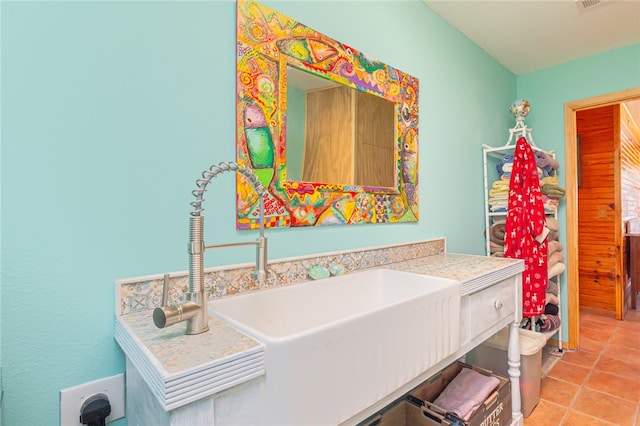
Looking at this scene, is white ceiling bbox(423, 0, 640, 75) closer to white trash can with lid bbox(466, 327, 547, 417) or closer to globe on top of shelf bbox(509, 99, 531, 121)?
globe on top of shelf bbox(509, 99, 531, 121)

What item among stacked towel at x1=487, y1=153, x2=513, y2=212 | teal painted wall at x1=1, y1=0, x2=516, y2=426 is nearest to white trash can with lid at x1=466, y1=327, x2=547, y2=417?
stacked towel at x1=487, y1=153, x2=513, y2=212

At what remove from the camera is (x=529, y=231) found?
2217mm

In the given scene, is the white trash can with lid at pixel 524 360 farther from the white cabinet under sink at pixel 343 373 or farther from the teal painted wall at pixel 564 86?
the teal painted wall at pixel 564 86

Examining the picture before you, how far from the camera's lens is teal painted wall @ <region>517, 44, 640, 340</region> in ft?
8.36

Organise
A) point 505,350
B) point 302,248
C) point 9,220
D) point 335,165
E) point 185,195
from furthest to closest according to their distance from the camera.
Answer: point 505,350 → point 335,165 → point 302,248 → point 185,195 → point 9,220

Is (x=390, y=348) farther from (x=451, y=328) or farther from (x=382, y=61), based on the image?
(x=382, y=61)

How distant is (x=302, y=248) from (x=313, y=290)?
170 millimetres

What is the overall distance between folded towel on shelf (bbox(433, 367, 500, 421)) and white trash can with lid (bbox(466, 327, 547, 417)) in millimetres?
348

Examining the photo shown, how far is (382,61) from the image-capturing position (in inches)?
66.9

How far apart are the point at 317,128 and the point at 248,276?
652mm

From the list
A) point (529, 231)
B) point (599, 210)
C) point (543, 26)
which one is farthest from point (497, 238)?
point (599, 210)

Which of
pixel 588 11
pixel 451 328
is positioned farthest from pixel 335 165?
pixel 588 11

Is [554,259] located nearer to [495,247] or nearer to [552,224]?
[552,224]

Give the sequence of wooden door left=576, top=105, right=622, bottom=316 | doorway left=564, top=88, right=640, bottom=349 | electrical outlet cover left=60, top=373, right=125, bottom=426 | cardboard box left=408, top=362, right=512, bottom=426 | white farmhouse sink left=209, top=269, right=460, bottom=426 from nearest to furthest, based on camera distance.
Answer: white farmhouse sink left=209, top=269, right=460, bottom=426
electrical outlet cover left=60, top=373, right=125, bottom=426
cardboard box left=408, top=362, right=512, bottom=426
doorway left=564, top=88, right=640, bottom=349
wooden door left=576, top=105, right=622, bottom=316
